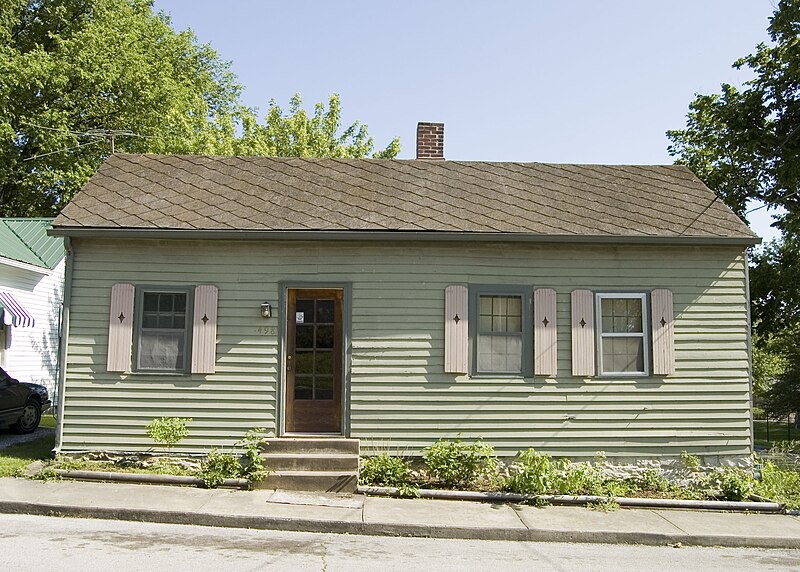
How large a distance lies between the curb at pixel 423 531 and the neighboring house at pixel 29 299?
11.1 metres

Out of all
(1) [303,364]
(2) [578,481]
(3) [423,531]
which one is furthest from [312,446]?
(2) [578,481]

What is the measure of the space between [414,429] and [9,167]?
75.2ft

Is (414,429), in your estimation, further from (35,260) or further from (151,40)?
(151,40)

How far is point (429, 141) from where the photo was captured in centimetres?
1316

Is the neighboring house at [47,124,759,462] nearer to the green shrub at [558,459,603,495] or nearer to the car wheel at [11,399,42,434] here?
the green shrub at [558,459,603,495]

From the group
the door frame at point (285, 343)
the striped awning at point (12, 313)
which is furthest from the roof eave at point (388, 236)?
the striped awning at point (12, 313)

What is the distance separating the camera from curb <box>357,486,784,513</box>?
9.06 meters

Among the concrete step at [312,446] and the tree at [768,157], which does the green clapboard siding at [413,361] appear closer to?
the concrete step at [312,446]

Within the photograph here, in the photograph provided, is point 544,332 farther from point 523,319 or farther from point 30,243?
point 30,243

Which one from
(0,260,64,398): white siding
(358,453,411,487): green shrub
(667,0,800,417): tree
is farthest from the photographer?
(0,260,64,398): white siding

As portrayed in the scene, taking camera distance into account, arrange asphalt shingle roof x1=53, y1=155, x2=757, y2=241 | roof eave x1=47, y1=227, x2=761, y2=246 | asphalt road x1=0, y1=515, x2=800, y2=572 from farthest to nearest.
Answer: asphalt shingle roof x1=53, y1=155, x2=757, y2=241 < roof eave x1=47, y1=227, x2=761, y2=246 < asphalt road x1=0, y1=515, x2=800, y2=572

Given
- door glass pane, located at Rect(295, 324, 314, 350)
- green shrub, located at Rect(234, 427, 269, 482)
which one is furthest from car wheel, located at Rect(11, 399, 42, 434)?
door glass pane, located at Rect(295, 324, 314, 350)

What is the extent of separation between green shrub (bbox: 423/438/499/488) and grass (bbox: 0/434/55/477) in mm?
5469

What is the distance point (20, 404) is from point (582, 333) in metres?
10.2
